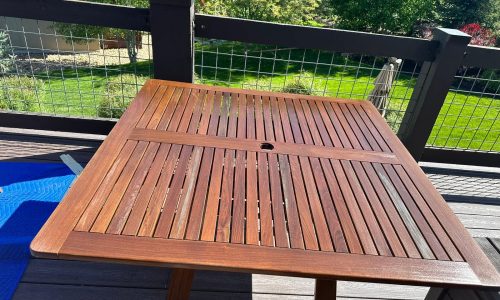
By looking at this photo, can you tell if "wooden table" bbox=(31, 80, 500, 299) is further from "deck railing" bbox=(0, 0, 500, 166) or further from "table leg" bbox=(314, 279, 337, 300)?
"deck railing" bbox=(0, 0, 500, 166)

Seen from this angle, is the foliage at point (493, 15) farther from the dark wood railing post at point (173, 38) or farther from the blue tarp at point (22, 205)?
the blue tarp at point (22, 205)

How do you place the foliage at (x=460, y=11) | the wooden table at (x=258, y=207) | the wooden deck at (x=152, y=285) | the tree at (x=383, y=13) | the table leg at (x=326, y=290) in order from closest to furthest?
the wooden table at (x=258, y=207)
the table leg at (x=326, y=290)
the wooden deck at (x=152, y=285)
the tree at (x=383, y=13)
the foliage at (x=460, y=11)

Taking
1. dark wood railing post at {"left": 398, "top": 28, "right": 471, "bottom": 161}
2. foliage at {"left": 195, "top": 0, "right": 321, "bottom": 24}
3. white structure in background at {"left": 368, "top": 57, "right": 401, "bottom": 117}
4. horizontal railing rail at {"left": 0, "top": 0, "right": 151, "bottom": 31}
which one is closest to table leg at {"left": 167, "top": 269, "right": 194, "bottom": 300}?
horizontal railing rail at {"left": 0, "top": 0, "right": 151, "bottom": 31}

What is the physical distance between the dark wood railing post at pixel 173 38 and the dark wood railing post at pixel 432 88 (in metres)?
1.63

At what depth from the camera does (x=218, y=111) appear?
1.77 m

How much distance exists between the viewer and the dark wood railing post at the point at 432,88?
2170 mm

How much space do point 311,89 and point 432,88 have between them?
0.91m

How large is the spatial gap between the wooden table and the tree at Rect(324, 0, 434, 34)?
39.0 ft

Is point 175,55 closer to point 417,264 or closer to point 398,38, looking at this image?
point 398,38

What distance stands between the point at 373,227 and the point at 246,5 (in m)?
10.1

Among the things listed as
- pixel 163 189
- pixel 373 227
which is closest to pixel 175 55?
pixel 163 189

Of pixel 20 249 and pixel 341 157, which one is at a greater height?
pixel 341 157

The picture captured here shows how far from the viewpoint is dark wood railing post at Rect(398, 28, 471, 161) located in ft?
7.12

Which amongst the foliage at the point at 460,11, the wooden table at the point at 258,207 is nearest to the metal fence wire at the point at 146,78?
the wooden table at the point at 258,207
